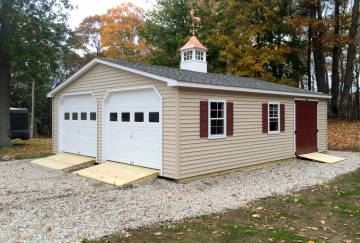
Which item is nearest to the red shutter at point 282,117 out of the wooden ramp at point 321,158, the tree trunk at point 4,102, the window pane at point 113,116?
the wooden ramp at point 321,158

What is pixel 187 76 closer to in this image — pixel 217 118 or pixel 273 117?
A: pixel 217 118

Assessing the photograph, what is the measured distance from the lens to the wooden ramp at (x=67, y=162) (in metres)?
11.9

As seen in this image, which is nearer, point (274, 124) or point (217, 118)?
point (217, 118)

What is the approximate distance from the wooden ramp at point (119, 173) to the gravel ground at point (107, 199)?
0.90 feet

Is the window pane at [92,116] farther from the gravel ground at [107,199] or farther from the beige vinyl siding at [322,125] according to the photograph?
the beige vinyl siding at [322,125]

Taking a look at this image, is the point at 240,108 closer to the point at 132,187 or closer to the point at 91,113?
the point at 132,187

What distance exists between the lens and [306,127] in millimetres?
14609

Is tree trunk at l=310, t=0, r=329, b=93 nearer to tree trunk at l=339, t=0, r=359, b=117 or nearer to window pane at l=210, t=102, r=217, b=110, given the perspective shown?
tree trunk at l=339, t=0, r=359, b=117

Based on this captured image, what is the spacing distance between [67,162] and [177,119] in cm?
538

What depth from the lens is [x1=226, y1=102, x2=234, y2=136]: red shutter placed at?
10.8 m

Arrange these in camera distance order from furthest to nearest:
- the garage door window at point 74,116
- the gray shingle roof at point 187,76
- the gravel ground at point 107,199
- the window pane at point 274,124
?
the garage door window at point 74,116 < the window pane at point 274,124 < the gray shingle roof at point 187,76 < the gravel ground at point 107,199

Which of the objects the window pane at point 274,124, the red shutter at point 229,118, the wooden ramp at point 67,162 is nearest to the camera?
the red shutter at point 229,118

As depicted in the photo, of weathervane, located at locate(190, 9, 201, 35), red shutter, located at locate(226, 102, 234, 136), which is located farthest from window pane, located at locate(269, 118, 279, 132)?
weathervane, located at locate(190, 9, 201, 35)

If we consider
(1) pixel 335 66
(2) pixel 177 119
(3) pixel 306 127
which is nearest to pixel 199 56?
(3) pixel 306 127
